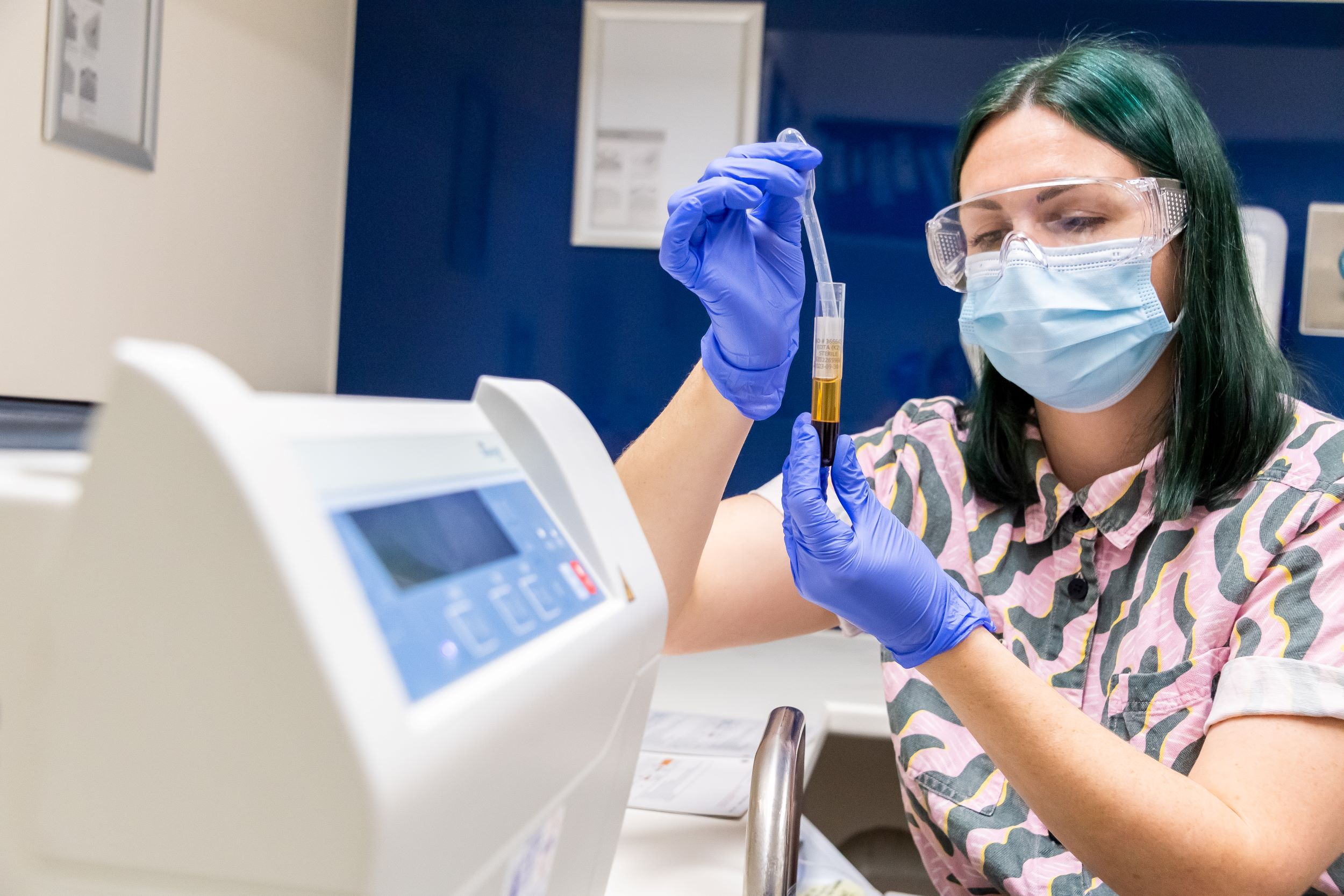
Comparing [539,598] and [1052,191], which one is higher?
[1052,191]

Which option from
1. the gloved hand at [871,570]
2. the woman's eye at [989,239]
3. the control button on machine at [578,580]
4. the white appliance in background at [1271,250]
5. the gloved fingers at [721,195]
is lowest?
the gloved hand at [871,570]

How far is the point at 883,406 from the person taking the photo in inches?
91.0

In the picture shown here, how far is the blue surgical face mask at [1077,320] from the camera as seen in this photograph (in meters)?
1.18

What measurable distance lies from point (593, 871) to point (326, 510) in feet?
1.23

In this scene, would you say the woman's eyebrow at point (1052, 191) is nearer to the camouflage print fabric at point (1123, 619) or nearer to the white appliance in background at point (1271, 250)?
the camouflage print fabric at point (1123, 619)

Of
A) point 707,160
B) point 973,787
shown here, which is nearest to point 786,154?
point 973,787

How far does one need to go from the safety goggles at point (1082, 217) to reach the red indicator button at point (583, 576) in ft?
2.78

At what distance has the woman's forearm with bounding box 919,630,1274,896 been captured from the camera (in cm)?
89

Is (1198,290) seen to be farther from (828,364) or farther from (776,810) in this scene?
(776,810)

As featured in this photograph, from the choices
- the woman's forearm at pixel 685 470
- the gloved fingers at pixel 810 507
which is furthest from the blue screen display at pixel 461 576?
the woman's forearm at pixel 685 470

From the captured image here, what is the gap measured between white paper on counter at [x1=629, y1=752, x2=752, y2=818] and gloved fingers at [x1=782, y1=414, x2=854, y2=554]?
26 centimetres

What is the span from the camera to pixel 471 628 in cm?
41

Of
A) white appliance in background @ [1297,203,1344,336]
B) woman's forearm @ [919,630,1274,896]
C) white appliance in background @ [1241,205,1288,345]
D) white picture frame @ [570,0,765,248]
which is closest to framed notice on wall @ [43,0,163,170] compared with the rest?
white picture frame @ [570,0,765,248]

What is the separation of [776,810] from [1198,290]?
0.82 metres
